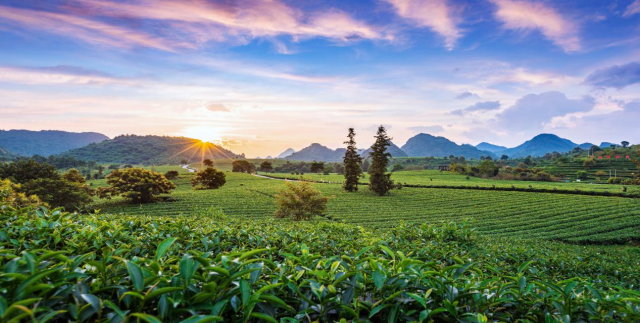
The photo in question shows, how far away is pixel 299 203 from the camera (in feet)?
93.0

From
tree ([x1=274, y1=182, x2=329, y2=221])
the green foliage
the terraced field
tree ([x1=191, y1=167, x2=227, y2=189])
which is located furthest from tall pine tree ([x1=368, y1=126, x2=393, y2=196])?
the green foliage

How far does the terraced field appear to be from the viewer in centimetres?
2891

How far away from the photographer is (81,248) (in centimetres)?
237

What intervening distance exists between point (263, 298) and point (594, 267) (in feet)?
35.8

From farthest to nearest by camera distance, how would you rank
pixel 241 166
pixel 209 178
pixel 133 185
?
pixel 241 166, pixel 209 178, pixel 133 185

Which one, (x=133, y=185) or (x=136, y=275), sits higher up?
(x=136, y=275)

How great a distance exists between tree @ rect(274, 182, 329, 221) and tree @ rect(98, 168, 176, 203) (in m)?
21.5

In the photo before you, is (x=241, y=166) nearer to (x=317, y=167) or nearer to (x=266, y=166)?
A: (x=266, y=166)

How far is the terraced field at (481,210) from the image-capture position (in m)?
28.9

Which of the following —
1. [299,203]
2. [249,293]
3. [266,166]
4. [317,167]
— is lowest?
[299,203]

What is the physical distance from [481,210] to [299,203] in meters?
25.7

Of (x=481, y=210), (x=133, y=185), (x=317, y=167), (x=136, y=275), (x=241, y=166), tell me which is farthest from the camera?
(x=241, y=166)

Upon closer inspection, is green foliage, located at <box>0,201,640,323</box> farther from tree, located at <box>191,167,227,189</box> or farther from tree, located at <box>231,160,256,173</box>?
tree, located at <box>231,160,256,173</box>

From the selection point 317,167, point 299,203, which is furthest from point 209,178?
point 317,167
